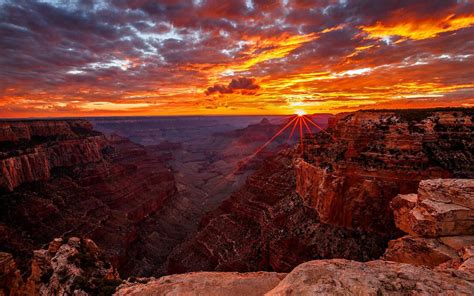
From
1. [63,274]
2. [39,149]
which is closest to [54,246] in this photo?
[63,274]

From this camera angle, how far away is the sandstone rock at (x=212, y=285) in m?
10.9

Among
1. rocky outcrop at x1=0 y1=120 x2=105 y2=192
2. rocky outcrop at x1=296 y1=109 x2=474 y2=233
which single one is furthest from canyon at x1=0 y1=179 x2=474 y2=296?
rocky outcrop at x1=0 y1=120 x2=105 y2=192

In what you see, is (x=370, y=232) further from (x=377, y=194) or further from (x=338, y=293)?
(x=338, y=293)

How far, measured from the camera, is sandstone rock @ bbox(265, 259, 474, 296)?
7070mm

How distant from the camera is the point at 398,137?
2666cm

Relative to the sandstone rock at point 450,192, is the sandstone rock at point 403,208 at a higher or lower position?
lower

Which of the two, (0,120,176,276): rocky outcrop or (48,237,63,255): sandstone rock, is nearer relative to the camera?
(48,237,63,255): sandstone rock

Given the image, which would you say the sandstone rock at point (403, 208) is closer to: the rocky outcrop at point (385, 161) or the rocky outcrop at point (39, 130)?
the rocky outcrop at point (385, 161)

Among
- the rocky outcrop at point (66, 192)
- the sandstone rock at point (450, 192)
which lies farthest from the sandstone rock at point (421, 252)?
the rocky outcrop at point (66, 192)

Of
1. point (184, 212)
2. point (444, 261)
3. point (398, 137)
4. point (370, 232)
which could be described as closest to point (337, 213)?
point (370, 232)

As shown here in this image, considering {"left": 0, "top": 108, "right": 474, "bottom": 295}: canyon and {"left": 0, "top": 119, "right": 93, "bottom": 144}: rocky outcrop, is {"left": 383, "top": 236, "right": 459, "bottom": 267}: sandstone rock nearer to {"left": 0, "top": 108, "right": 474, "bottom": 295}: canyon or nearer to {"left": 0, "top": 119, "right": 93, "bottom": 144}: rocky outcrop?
{"left": 0, "top": 108, "right": 474, "bottom": 295}: canyon

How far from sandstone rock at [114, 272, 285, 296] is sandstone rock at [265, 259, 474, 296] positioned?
3.31m

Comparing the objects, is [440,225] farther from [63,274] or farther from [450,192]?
[63,274]

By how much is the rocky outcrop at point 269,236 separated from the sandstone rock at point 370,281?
19.9 m
